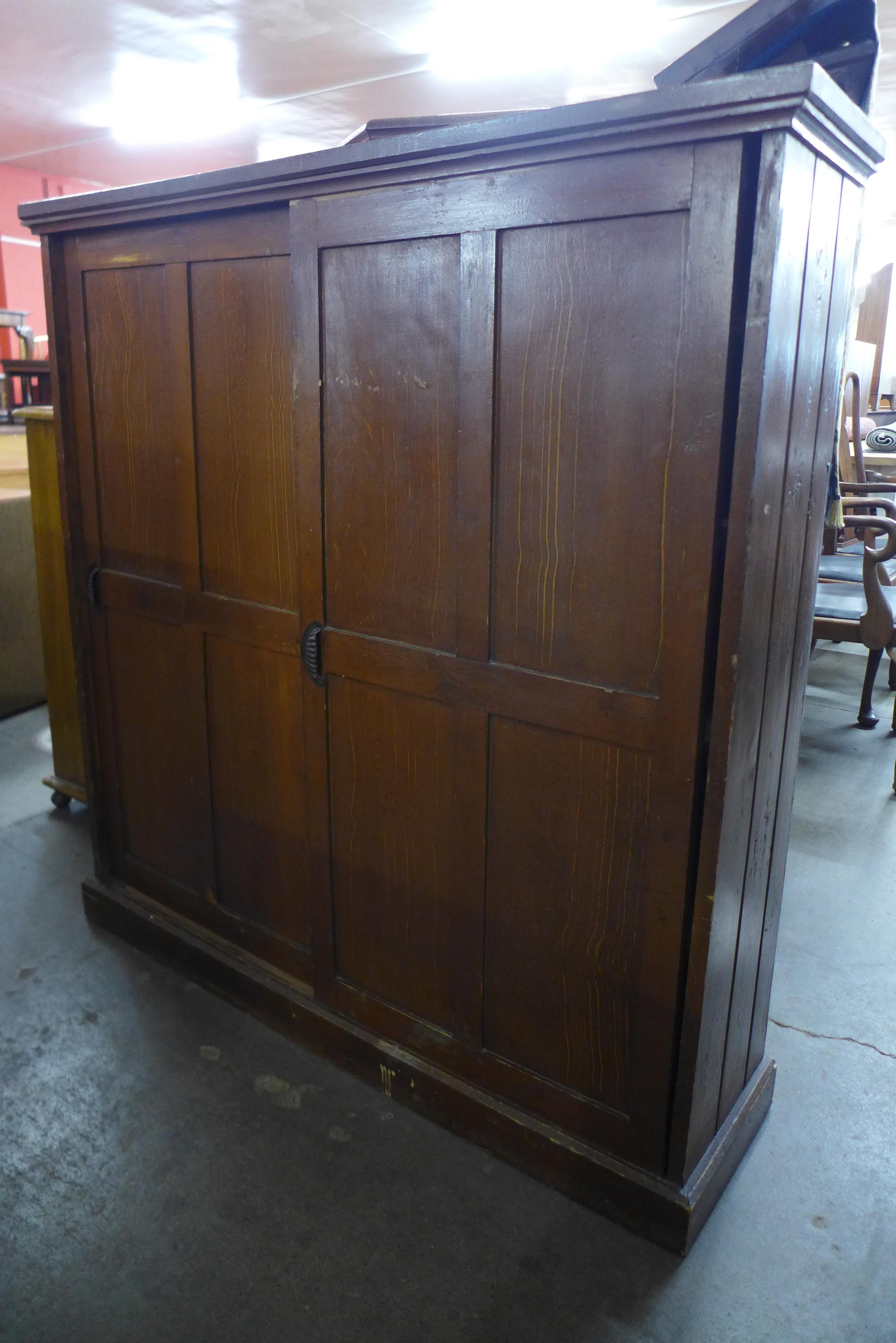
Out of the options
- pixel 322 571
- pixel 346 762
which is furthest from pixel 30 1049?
pixel 322 571

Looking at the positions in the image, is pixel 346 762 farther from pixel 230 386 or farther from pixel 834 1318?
pixel 834 1318

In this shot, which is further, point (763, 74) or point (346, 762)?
point (346, 762)

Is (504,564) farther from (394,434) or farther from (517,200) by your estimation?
(517,200)

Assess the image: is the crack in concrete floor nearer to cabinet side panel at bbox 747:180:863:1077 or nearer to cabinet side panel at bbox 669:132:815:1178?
cabinet side panel at bbox 747:180:863:1077

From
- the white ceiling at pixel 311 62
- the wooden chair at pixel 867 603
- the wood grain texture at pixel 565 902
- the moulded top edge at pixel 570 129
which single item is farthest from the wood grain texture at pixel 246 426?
the white ceiling at pixel 311 62

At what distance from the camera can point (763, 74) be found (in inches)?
40.9

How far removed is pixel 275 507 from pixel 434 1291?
134cm

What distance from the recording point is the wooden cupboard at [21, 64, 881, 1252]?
47.3 inches

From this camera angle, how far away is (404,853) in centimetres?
168

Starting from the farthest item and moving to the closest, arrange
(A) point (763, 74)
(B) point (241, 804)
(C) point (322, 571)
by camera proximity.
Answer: (B) point (241, 804) → (C) point (322, 571) → (A) point (763, 74)

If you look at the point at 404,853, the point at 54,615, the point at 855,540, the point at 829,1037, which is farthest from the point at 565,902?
the point at 855,540

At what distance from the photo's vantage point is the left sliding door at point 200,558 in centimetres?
172

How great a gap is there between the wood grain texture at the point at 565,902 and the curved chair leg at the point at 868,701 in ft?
8.37

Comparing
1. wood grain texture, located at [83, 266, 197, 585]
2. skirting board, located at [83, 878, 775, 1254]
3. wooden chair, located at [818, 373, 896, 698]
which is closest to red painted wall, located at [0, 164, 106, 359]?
wooden chair, located at [818, 373, 896, 698]
